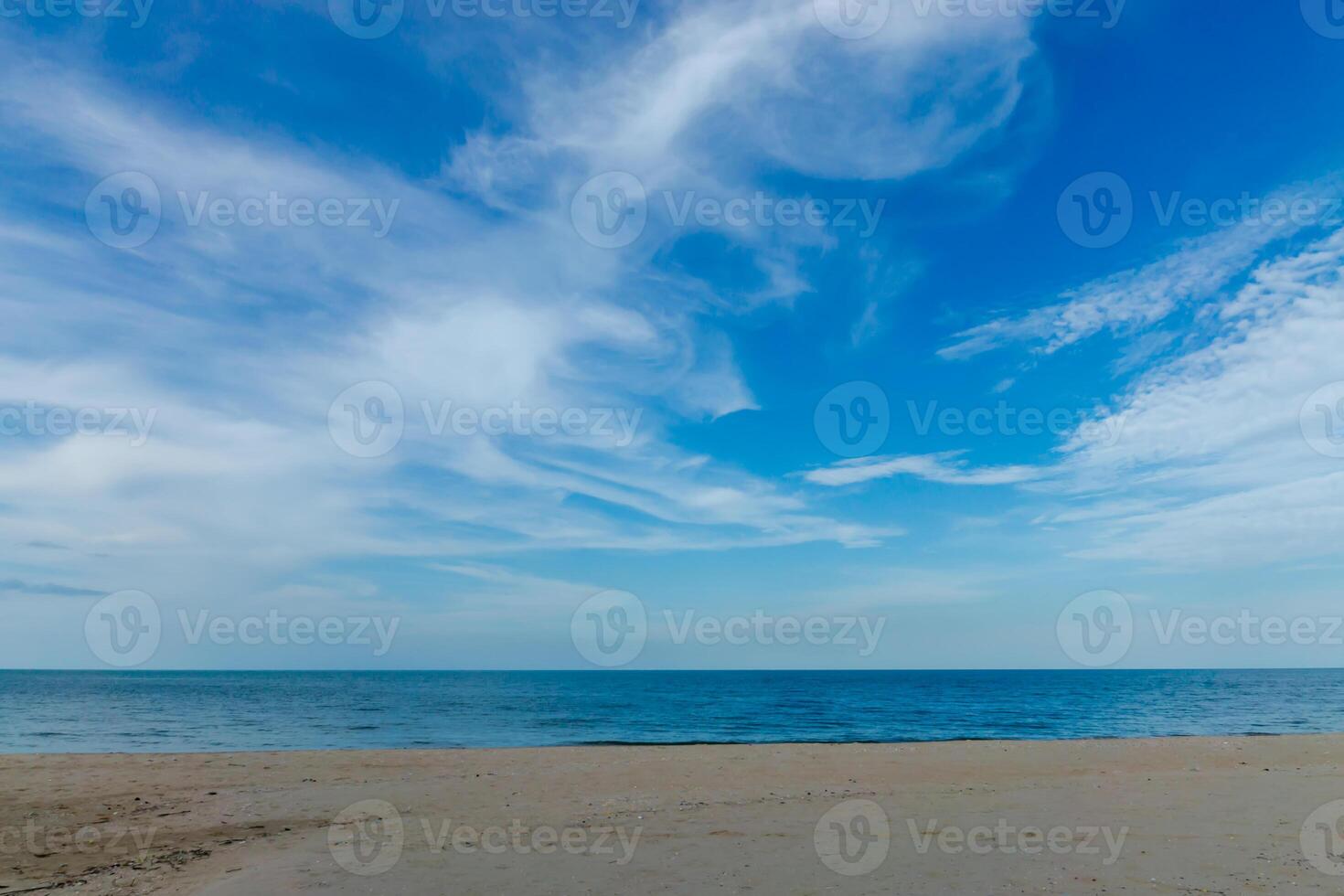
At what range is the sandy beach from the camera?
35.2 feet

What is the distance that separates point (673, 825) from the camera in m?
14.1

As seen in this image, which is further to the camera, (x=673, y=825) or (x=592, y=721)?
(x=592, y=721)

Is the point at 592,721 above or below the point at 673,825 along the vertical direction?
below

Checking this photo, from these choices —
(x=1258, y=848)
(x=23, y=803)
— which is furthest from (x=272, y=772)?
(x=1258, y=848)

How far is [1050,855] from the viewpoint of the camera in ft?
38.1

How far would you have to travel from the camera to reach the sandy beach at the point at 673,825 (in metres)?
10.7

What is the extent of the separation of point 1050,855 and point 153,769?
23198 millimetres

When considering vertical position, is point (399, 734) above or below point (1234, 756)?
below

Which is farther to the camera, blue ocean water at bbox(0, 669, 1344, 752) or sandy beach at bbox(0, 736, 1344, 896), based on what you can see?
blue ocean water at bbox(0, 669, 1344, 752)

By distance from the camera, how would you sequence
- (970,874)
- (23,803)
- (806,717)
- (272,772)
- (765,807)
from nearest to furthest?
(970,874) → (765,807) → (23,803) → (272,772) → (806,717)

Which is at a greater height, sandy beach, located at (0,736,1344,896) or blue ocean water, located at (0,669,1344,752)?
sandy beach, located at (0,736,1344,896)

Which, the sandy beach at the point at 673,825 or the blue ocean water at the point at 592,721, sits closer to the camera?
the sandy beach at the point at 673,825

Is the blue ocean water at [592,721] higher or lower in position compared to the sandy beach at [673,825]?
lower

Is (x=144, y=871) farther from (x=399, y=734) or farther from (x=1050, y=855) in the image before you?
(x=399, y=734)
